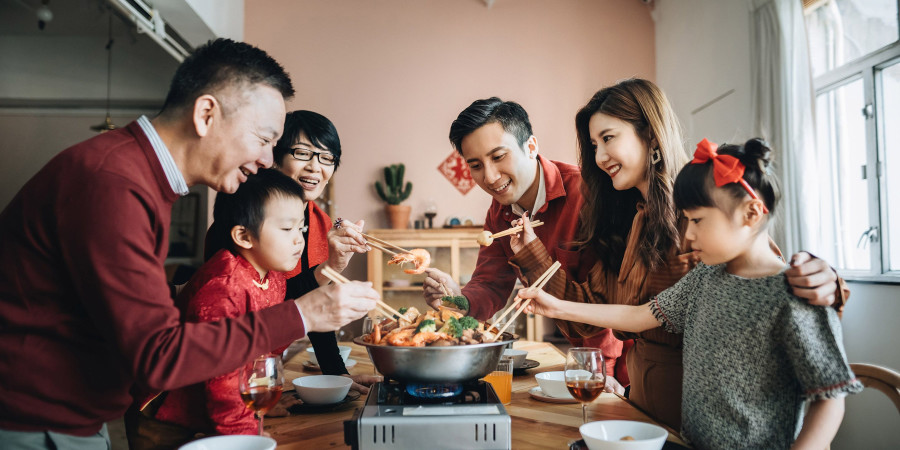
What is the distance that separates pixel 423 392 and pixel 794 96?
11.5 feet

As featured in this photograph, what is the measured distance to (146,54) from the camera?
20.0ft

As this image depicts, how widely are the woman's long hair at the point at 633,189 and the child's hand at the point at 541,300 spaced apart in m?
0.37

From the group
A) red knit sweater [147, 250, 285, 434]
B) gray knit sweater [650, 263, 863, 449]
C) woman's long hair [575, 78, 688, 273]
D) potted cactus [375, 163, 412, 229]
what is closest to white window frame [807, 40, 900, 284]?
woman's long hair [575, 78, 688, 273]

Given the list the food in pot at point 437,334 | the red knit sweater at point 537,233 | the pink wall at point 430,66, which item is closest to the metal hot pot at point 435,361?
the food in pot at point 437,334

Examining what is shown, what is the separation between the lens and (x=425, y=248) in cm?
522

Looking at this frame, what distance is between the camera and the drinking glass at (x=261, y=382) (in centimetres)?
120

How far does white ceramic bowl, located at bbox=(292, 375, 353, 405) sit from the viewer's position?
160 cm

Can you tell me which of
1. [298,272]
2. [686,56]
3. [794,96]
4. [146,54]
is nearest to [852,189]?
[794,96]

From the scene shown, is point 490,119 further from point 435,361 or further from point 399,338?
point 435,361

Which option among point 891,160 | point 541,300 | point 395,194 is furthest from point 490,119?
point 395,194

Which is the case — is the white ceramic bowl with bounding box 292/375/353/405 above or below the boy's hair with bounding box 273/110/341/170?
below

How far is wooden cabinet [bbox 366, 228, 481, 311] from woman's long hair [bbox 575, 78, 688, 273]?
9.88 feet

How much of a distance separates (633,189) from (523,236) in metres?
0.45

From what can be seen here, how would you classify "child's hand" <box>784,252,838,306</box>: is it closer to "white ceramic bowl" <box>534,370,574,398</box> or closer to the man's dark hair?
"white ceramic bowl" <box>534,370,574,398</box>
